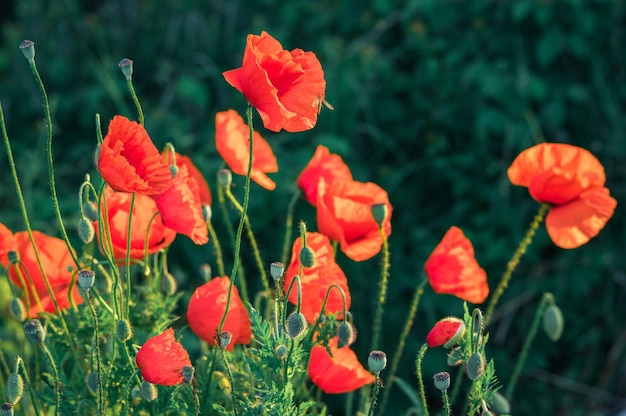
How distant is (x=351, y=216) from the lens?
1328mm

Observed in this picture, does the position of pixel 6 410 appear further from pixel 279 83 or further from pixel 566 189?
pixel 566 189

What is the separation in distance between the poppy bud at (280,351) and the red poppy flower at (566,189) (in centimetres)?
43

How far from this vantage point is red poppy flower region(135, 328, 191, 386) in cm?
106

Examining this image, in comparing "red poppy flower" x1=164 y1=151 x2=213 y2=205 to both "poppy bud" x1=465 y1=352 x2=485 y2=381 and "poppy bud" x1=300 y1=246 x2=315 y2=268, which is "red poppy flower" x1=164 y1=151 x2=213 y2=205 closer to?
"poppy bud" x1=300 y1=246 x2=315 y2=268

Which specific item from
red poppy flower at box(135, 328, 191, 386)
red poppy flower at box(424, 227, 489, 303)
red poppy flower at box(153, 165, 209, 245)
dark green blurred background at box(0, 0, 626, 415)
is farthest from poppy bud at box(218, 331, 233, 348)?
dark green blurred background at box(0, 0, 626, 415)

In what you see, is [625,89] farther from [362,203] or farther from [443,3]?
[362,203]

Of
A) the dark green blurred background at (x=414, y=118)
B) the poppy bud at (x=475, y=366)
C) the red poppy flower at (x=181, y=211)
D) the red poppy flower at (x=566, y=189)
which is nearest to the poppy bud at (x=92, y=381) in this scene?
the red poppy flower at (x=181, y=211)

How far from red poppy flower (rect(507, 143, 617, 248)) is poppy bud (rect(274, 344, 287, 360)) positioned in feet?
1.42

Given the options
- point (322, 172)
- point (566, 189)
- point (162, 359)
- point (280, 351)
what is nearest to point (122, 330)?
point (162, 359)

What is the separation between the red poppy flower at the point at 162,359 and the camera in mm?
1061

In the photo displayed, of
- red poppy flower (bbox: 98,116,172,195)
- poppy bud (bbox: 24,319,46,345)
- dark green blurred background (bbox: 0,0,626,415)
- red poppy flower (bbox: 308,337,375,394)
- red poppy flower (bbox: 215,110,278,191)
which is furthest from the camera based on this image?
dark green blurred background (bbox: 0,0,626,415)

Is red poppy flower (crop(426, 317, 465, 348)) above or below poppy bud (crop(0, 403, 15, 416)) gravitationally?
above

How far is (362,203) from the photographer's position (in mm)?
1356

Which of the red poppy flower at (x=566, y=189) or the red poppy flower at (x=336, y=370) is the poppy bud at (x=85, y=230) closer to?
the red poppy flower at (x=336, y=370)
